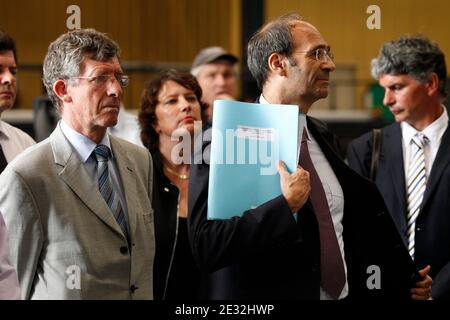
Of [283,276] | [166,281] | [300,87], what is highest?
[300,87]

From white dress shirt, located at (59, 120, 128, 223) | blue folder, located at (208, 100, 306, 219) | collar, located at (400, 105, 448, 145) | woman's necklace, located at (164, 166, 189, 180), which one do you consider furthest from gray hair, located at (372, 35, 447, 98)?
white dress shirt, located at (59, 120, 128, 223)

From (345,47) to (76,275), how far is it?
8966 mm

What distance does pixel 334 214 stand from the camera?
2678 mm

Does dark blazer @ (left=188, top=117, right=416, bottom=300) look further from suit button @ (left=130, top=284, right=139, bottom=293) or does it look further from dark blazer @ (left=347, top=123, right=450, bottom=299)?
dark blazer @ (left=347, top=123, right=450, bottom=299)

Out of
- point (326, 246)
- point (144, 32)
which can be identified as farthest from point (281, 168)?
point (144, 32)

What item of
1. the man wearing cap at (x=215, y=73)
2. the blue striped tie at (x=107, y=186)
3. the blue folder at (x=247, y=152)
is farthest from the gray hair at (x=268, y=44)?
the man wearing cap at (x=215, y=73)

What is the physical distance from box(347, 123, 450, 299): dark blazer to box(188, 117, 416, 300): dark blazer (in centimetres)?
71

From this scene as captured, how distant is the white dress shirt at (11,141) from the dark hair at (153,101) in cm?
57

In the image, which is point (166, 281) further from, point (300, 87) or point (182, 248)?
point (300, 87)

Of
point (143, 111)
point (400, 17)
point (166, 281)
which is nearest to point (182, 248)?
point (166, 281)

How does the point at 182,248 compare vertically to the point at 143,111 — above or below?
below

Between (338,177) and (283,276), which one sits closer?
(283,276)

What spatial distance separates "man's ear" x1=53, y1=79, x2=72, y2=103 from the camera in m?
2.57

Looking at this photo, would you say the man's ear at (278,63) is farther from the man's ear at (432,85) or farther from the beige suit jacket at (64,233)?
the man's ear at (432,85)
